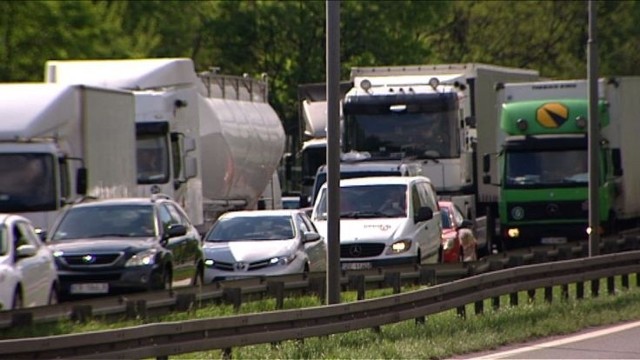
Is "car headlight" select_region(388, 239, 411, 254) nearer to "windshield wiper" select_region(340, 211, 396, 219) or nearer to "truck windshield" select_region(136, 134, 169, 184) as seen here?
"windshield wiper" select_region(340, 211, 396, 219)

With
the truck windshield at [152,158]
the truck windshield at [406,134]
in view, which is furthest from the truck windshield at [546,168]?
the truck windshield at [152,158]

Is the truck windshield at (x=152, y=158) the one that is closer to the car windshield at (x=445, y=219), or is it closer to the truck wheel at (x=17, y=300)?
the car windshield at (x=445, y=219)

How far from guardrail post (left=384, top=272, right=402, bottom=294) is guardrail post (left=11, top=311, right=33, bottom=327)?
21.3ft

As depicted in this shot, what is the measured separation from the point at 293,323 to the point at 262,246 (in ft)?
29.4

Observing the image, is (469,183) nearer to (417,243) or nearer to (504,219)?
(504,219)

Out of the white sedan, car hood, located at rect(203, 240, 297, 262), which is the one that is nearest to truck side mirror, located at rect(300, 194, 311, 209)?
car hood, located at rect(203, 240, 297, 262)

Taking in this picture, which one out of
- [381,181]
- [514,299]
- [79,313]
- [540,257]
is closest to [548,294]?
[514,299]

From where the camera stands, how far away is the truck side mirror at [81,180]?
82.8 feet

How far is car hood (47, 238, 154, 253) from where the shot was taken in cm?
2180

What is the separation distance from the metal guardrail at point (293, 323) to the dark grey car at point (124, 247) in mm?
4777

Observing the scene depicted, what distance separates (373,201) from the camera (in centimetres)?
2694

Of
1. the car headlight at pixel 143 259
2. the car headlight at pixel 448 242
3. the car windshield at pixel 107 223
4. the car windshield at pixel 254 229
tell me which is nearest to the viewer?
the car headlight at pixel 143 259

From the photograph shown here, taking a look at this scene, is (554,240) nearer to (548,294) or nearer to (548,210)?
(548,210)

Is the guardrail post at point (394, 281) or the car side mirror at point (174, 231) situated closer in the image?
the guardrail post at point (394, 281)
